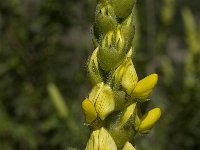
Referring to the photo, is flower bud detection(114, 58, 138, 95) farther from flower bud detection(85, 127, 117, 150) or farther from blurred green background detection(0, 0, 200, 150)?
blurred green background detection(0, 0, 200, 150)

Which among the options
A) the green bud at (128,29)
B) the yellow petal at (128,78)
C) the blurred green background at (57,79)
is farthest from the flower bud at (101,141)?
the blurred green background at (57,79)

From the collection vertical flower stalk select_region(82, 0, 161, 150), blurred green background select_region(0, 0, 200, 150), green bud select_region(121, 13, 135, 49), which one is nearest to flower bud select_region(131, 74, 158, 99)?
vertical flower stalk select_region(82, 0, 161, 150)

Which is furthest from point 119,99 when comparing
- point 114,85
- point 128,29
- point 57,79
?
point 57,79

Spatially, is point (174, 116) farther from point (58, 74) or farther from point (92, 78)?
point (92, 78)

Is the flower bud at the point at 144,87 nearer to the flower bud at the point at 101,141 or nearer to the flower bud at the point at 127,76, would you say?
the flower bud at the point at 127,76

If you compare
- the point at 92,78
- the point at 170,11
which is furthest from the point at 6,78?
the point at 92,78

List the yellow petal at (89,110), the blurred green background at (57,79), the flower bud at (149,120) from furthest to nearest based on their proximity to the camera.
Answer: the blurred green background at (57,79) < the flower bud at (149,120) < the yellow petal at (89,110)
